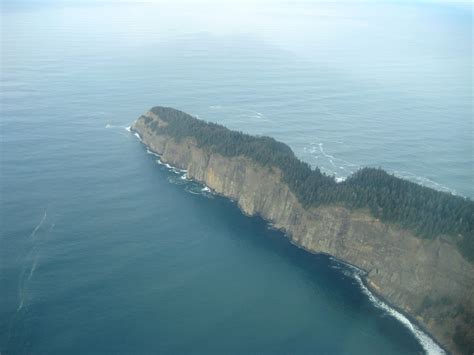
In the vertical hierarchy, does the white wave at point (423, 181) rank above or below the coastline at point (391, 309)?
above

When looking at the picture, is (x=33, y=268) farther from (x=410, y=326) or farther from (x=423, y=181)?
(x=423, y=181)

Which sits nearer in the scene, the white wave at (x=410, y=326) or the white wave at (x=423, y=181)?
the white wave at (x=410, y=326)

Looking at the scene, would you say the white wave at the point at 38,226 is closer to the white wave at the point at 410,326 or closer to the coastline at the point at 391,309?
the coastline at the point at 391,309

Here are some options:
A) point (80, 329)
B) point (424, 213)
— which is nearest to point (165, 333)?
point (80, 329)

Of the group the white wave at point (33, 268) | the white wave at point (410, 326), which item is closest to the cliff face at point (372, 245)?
the white wave at point (410, 326)

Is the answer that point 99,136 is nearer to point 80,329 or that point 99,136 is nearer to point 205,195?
point 205,195

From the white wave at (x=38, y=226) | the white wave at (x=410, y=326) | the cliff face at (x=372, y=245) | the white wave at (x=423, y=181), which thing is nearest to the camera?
the white wave at (x=410, y=326)

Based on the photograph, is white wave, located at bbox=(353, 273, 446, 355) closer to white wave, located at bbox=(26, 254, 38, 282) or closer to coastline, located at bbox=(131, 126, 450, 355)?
coastline, located at bbox=(131, 126, 450, 355)
